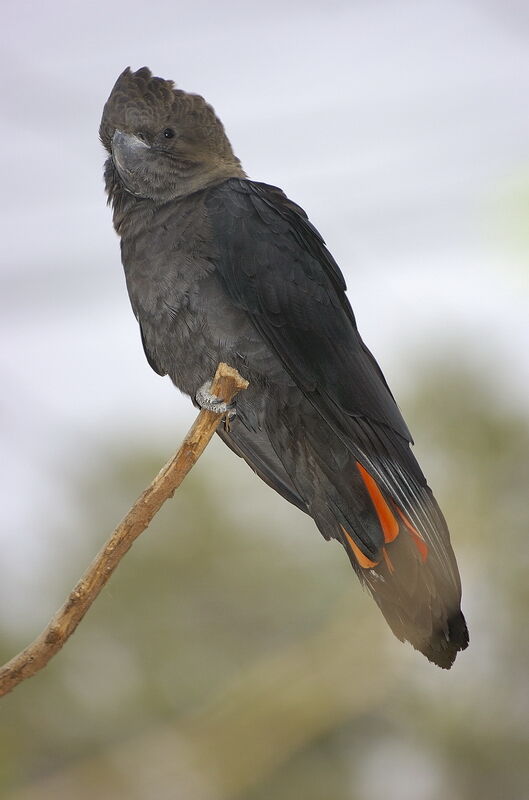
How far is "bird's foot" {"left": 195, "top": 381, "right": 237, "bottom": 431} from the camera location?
253 cm

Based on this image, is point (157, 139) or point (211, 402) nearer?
point (211, 402)

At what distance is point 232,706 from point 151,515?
133 inches

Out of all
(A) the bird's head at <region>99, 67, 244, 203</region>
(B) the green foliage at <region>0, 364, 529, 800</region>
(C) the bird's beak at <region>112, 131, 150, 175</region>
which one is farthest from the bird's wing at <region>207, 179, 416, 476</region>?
(B) the green foliage at <region>0, 364, 529, 800</region>

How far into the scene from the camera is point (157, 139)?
322 centimetres

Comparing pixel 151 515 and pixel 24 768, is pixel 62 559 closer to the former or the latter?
pixel 24 768

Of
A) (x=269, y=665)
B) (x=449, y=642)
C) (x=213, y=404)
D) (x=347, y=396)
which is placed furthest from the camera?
(x=269, y=665)

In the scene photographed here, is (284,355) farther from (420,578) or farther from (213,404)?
(420,578)

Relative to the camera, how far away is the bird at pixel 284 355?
99.8 inches

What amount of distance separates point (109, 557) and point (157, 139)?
1.73 m

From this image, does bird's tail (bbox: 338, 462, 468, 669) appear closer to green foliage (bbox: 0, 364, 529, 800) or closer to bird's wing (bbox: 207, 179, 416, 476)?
bird's wing (bbox: 207, 179, 416, 476)

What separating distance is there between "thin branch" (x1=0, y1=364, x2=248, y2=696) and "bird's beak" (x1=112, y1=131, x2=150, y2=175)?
102 cm

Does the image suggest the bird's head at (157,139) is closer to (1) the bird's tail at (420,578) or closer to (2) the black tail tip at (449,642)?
(1) the bird's tail at (420,578)

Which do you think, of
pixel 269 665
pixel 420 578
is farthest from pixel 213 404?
pixel 269 665

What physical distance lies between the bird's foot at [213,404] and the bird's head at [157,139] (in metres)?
0.73
